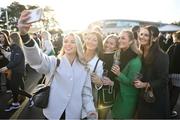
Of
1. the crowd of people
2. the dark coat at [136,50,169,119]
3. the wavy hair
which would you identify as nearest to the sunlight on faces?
the crowd of people

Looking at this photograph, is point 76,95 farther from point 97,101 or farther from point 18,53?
point 18,53

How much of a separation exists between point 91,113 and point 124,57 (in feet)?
4.11

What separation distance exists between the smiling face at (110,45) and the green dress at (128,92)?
432 millimetres

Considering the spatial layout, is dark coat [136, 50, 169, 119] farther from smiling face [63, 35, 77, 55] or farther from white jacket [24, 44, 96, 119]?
smiling face [63, 35, 77, 55]

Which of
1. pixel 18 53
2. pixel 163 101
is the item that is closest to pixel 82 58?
pixel 163 101

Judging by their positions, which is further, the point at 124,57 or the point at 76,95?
the point at 124,57

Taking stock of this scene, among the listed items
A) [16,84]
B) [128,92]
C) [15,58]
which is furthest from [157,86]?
[16,84]

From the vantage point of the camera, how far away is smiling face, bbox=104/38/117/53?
5.58m

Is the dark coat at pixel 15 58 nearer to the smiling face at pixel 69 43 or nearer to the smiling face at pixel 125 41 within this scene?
the smiling face at pixel 125 41

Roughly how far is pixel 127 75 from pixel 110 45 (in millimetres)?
594

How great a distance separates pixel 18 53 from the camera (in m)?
8.59

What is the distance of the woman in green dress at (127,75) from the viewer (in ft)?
17.0

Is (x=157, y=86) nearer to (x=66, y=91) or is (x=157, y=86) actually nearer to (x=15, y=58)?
(x=66, y=91)

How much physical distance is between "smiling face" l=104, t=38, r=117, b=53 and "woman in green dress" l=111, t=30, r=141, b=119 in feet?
0.60
